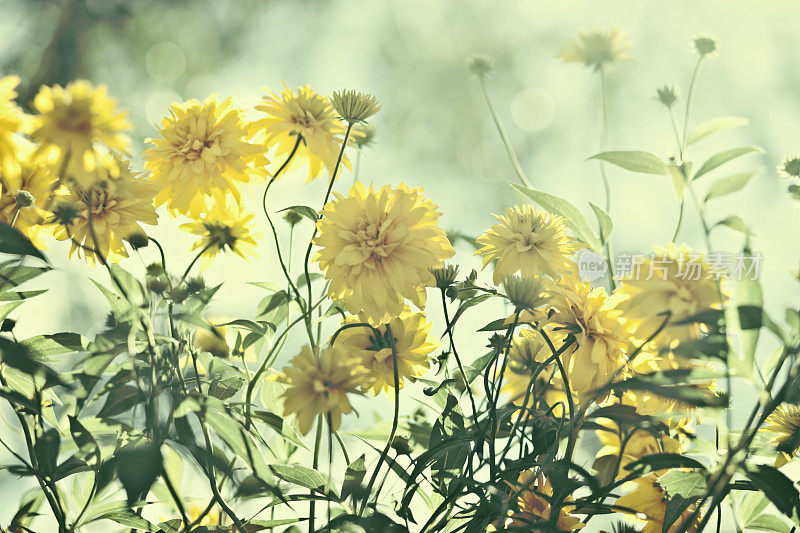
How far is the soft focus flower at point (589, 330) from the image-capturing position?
0.31m

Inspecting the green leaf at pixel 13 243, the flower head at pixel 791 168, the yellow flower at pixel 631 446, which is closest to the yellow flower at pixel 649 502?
the yellow flower at pixel 631 446

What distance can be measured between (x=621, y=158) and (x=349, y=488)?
9.1 inches

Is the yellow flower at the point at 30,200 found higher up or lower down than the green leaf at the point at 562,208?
lower down

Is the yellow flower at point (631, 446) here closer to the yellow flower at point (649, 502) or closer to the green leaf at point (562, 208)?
the yellow flower at point (649, 502)

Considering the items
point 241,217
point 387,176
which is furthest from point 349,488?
point 387,176

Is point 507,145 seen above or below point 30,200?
above

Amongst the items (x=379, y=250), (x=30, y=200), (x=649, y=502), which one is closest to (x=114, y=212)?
(x=30, y=200)

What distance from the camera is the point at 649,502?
38 centimetres

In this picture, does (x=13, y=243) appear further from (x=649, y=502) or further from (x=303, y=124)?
(x=649, y=502)

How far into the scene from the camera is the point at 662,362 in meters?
0.33

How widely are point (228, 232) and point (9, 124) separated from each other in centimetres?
16

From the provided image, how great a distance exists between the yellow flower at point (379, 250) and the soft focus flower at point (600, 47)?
1.21ft

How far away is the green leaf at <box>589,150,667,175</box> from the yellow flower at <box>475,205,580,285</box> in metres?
0.04

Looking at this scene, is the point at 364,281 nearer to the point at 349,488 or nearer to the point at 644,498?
the point at 349,488
